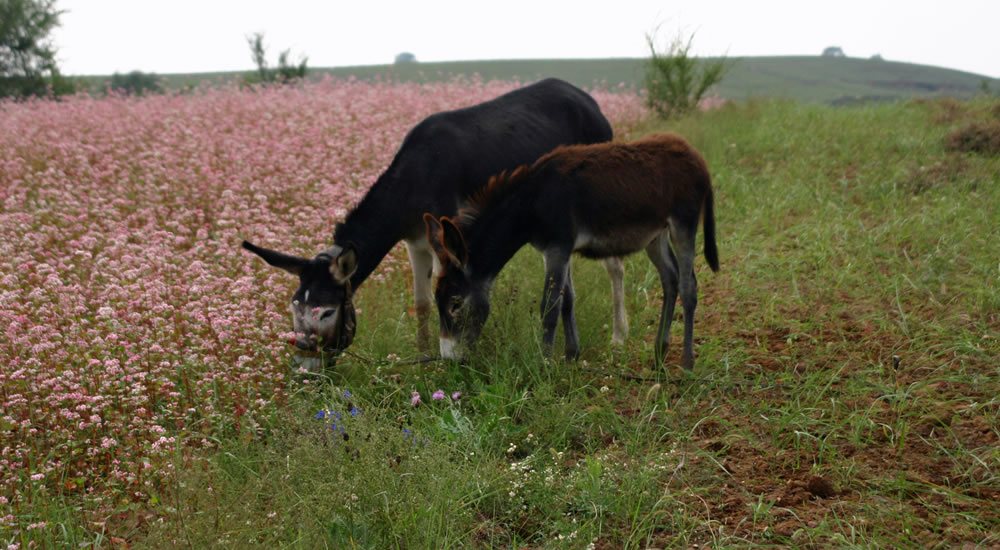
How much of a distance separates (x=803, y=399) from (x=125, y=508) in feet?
12.5

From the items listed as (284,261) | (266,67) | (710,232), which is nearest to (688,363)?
(710,232)

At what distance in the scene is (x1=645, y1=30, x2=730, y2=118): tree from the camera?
1492cm

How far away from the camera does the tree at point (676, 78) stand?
14.9 meters

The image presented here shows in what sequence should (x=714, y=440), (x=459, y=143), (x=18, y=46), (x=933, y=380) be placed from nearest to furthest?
(x=714, y=440), (x=933, y=380), (x=459, y=143), (x=18, y=46)

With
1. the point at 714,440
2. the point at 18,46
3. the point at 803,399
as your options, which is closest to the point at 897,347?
the point at 803,399

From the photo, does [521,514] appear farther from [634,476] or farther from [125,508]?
[125,508]

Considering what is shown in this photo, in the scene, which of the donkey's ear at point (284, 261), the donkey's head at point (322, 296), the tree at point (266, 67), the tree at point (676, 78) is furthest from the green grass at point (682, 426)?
the tree at point (266, 67)

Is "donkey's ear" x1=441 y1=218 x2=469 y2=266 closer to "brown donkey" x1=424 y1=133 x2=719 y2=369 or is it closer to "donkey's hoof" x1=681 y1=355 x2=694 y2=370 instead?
"brown donkey" x1=424 y1=133 x2=719 y2=369

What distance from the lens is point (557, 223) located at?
4562 millimetres

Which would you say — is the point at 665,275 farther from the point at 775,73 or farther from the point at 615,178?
the point at 775,73

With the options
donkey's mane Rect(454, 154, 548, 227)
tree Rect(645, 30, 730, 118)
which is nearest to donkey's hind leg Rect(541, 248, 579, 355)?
donkey's mane Rect(454, 154, 548, 227)

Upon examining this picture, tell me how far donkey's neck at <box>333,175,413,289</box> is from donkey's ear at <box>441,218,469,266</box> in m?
0.93

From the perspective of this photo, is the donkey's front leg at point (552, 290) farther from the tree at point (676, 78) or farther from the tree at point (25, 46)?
the tree at point (25, 46)

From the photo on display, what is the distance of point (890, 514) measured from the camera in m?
3.10
